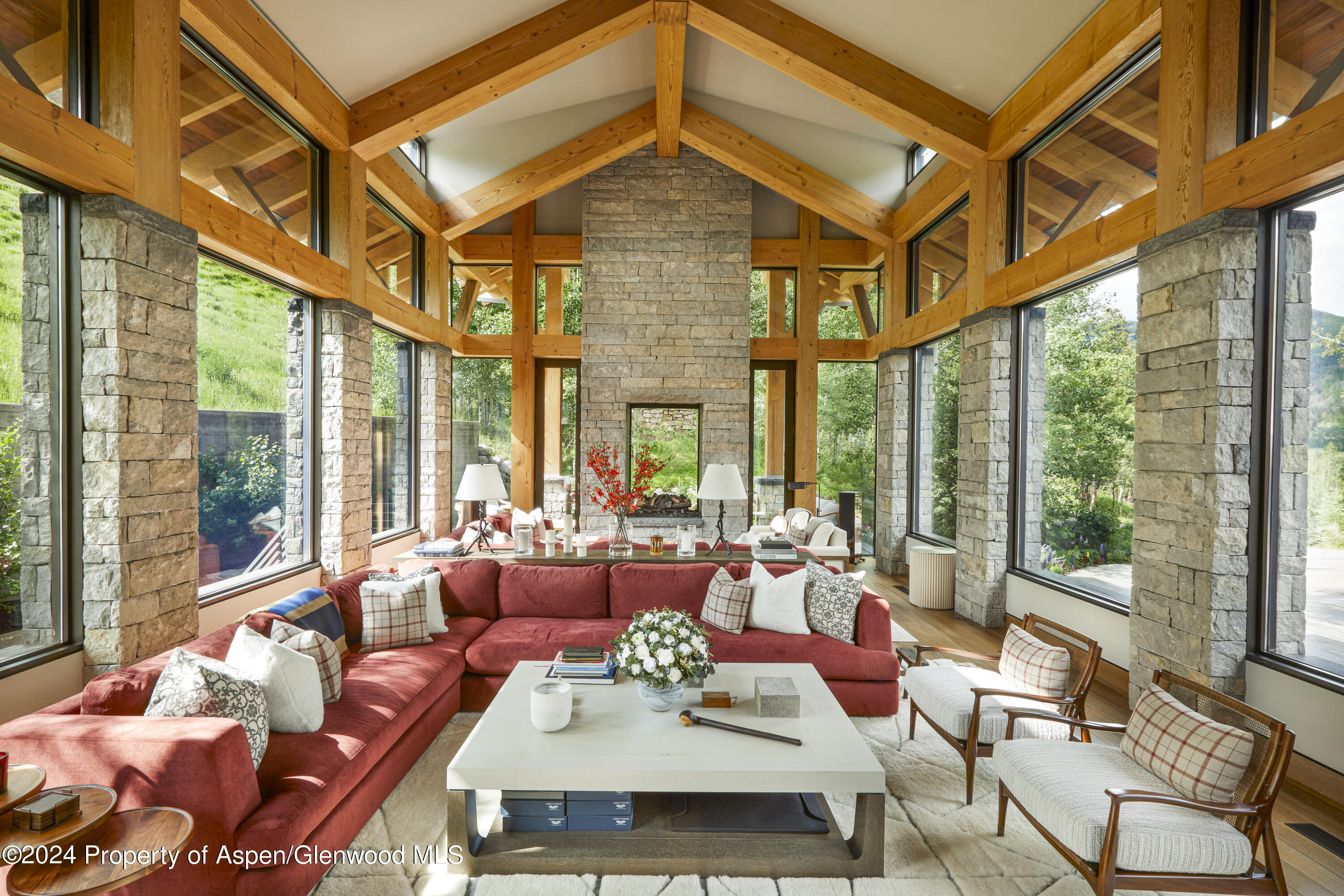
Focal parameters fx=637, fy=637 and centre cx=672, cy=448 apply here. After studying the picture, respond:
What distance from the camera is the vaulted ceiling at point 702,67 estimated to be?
4.33m

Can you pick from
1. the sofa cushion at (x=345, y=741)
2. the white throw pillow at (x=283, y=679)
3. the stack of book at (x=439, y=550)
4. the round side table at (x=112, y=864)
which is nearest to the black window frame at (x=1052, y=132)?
the stack of book at (x=439, y=550)

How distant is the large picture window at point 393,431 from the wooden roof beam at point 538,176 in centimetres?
167

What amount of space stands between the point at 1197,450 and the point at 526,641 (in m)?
3.68

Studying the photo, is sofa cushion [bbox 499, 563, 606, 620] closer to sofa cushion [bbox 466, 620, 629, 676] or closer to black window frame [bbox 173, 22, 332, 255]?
sofa cushion [bbox 466, 620, 629, 676]

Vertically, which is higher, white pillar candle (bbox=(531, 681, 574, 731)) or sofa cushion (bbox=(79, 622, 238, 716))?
sofa cushion (bbox=(79, 622, 238, 716))

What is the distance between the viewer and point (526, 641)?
12.1ft

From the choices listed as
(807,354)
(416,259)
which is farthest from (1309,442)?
(416,259)

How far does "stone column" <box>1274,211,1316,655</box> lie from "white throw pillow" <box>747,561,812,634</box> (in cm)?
225

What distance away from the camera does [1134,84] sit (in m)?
3.88

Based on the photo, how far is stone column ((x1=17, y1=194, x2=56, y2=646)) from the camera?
9.35 feet

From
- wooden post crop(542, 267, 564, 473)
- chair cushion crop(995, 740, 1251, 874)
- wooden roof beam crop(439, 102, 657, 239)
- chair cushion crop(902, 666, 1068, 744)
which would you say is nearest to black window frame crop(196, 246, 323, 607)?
wooden roof beam crop(439, 102, 657, 239)

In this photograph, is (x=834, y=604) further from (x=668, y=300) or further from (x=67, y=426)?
→ (x=668, y=300)

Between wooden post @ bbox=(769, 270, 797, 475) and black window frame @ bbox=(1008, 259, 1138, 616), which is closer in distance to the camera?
black window frame @ bbox=(1008, 259, 1138, 616)

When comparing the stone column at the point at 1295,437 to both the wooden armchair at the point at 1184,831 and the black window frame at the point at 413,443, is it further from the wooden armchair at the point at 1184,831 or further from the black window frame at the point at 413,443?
the black window frame at the point at 413,443
